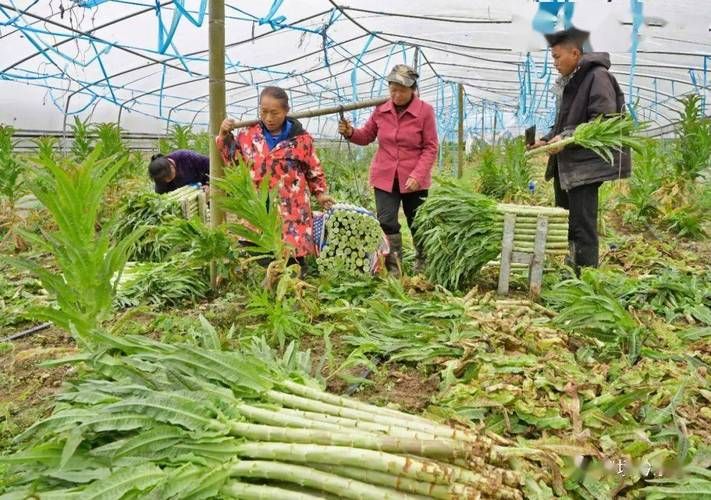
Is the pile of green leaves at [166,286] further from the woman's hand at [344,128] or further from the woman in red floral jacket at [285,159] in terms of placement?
the woman's hand at [344,128]

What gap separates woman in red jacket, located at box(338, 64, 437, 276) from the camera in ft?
16.0

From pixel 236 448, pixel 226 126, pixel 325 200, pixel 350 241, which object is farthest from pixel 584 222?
pixel 236 448

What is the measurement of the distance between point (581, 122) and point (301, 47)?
8586mm

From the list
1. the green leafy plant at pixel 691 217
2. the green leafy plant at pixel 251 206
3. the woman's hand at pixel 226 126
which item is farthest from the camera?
the green leafy plant at pixel 691 217

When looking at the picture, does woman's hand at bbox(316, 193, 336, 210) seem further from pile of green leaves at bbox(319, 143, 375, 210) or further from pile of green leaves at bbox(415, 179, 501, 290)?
pile of green leaves at bbox(319, 143, 375, 210)

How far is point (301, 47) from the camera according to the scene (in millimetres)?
11969

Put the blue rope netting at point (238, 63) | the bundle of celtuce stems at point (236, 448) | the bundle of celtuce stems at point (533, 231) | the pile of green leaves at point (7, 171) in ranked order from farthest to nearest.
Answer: the blue rope netting at point (238, 63) < the pile of green leaves at point (7, 171) < the bundle of celtuce stems at point (533, 231) < the bundle of celtuce stems at point (236, 448)

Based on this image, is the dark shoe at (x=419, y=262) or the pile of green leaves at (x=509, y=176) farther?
the pile of green leaves at (x=509, y=176)

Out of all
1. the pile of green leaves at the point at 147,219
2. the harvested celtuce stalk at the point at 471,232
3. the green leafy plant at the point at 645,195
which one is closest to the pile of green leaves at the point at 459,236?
the harvested celtuce stalk at the point at 471,232

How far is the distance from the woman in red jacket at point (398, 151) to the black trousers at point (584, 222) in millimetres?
A: 1137

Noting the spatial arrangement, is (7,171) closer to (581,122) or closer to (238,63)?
(581,122)

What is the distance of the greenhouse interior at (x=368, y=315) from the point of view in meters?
1.75

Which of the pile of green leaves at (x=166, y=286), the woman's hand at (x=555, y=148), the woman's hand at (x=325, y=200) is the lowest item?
the pile of green leaves at (x=166, y=286)

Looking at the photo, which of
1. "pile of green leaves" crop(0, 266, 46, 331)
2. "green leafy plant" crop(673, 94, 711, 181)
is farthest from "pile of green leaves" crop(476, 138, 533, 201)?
"pile of green leaves" crop(0, 266, 46, 331)
